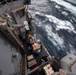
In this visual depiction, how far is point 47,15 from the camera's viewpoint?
39438 mm

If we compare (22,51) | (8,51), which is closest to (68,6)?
(22,51)

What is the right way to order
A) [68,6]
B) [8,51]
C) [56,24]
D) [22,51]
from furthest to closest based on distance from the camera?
[68,6]
[56,24]
[22,51]
[8,51]

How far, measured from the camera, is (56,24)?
3512 centimetres

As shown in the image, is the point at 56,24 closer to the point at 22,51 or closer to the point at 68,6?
the point at 68,6

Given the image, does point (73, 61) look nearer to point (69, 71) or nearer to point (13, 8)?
point (69, 71)

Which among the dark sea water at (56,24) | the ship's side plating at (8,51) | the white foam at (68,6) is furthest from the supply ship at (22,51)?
the white foam at (68,6)

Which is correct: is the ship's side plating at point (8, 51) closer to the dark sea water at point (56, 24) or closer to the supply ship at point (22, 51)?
the supply ship at point (22, 51)

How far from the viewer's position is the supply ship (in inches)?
701

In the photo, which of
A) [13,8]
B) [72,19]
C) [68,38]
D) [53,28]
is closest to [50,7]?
[72,19]

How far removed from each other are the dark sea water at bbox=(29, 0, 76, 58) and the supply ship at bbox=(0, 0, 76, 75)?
4789 mm

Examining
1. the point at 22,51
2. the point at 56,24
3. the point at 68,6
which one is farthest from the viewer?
the point at 68,6

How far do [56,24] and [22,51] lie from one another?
14.7 meters

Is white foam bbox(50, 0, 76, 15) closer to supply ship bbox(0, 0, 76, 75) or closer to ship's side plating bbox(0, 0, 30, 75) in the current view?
supply ship bbox(0, 0, 76, 75)

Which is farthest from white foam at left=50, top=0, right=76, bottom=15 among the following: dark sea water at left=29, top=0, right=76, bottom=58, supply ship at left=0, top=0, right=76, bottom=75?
supply ship at left=0, top=0, right=76, bottom=75
